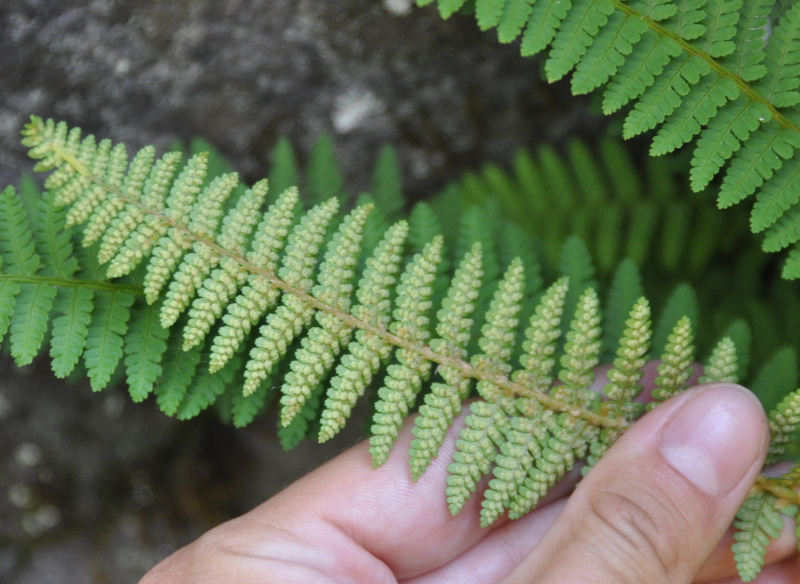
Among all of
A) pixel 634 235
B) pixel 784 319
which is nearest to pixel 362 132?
pixel 634 235

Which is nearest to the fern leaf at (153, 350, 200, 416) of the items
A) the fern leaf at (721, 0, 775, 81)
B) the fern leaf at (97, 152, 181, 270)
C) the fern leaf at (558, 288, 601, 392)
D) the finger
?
the fern leaf at (97, 152, 181, 270)

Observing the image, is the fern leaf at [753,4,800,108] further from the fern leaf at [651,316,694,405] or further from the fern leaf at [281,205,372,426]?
the fern leaf at [281,205,372,426]

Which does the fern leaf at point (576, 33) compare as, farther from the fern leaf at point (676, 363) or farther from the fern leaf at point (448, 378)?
the fern leaf at point (676, 363)

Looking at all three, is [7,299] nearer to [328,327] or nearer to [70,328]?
[70,328]

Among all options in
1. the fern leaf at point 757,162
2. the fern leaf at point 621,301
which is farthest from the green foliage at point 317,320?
the fern leaf at point 757,162

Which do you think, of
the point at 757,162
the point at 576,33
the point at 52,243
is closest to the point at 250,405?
the point at 52,243

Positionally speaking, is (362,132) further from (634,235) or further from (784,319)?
(784,319)
